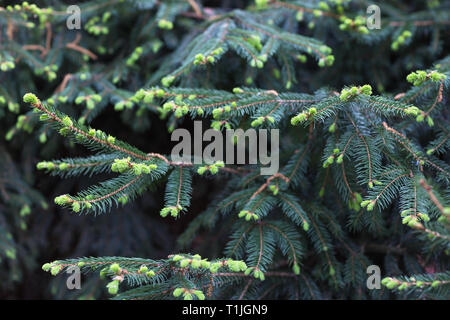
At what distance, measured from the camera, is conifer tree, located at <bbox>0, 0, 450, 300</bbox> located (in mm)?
1533

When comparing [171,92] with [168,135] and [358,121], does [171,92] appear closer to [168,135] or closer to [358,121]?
[358,121]

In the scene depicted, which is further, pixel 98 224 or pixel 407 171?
pixel 98 224

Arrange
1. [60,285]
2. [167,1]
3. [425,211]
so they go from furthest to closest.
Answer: [60,285] → [167,1] → [425,211]

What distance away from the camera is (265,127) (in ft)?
6.19

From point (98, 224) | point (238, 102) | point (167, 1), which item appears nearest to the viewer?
point (238, 102)

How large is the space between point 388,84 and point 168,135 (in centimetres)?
175

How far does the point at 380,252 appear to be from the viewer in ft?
6.96
